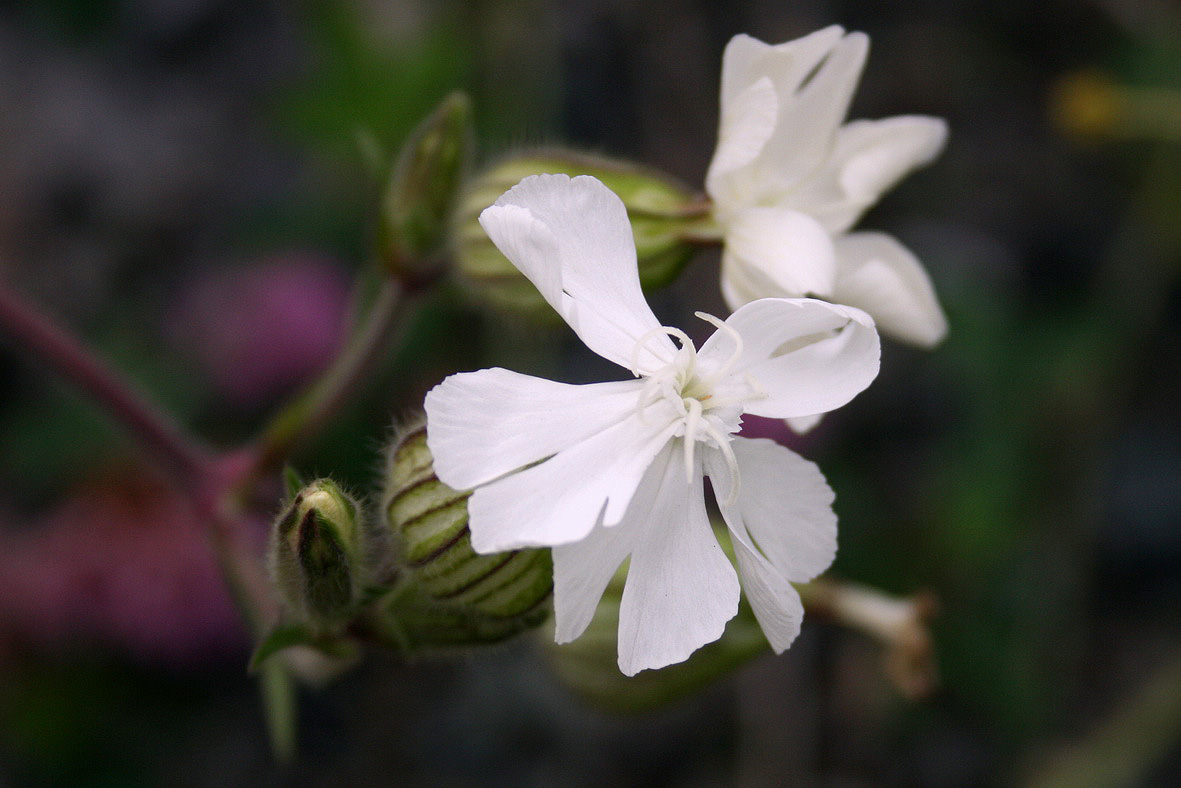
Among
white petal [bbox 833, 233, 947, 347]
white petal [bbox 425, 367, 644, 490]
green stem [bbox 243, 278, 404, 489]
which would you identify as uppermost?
white petal [bbox 425, 367, 644, 490]

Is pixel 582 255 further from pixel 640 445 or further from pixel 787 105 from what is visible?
pixel 787 105

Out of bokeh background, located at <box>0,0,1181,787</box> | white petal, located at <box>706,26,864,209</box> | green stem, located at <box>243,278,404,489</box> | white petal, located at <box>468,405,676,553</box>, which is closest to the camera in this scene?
white petal, located at <box>468,405,676,553</box>

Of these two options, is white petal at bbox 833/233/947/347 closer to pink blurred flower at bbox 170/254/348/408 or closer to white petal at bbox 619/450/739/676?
white petal at bbox 619/450/739/676

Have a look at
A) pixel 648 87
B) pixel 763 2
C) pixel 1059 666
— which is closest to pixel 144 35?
pixel 648 87

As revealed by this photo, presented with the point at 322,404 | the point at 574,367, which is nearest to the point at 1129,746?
the point at 574,367

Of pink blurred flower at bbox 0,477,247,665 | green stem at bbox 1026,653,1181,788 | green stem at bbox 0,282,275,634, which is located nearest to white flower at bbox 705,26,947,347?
green stem at bbox 0,282,275,634

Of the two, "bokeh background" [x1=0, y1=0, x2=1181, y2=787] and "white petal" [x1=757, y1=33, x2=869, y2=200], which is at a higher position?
"white petal" [x1=757, y1=33, x2=869, y2=200]
